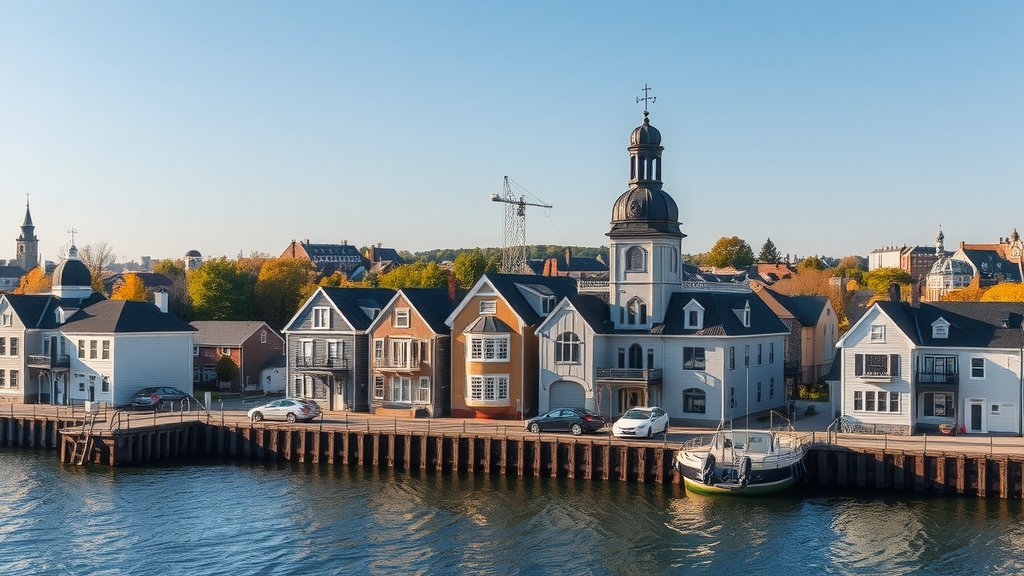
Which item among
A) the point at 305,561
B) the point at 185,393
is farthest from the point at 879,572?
the point at 185,393

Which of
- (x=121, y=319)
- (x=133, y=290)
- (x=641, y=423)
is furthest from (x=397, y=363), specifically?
(x=133, y=290)

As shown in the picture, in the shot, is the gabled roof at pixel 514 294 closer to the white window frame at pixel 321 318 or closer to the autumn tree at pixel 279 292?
the white window frame at pixel 321 318

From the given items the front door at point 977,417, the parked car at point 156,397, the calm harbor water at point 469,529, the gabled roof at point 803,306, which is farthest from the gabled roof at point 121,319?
the front door at point 977,417

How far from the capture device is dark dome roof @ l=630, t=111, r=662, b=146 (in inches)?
2375

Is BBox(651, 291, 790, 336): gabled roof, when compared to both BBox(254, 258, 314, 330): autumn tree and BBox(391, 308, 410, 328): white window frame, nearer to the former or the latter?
BBox(391, 308, 410, 328): white window frame

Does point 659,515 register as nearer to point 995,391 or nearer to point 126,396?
point 995,391

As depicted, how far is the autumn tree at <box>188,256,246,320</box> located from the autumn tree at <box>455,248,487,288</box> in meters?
24.3

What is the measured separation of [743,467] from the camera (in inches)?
1764

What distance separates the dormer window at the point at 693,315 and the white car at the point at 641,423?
20.4 ft

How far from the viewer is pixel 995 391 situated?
52062 mm

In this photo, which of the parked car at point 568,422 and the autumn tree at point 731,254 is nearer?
the parked car at point 568,422

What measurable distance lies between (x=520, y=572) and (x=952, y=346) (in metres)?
29.0

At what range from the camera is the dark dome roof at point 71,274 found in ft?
242

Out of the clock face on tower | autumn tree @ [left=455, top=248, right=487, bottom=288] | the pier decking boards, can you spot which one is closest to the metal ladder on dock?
the pier decking boards
